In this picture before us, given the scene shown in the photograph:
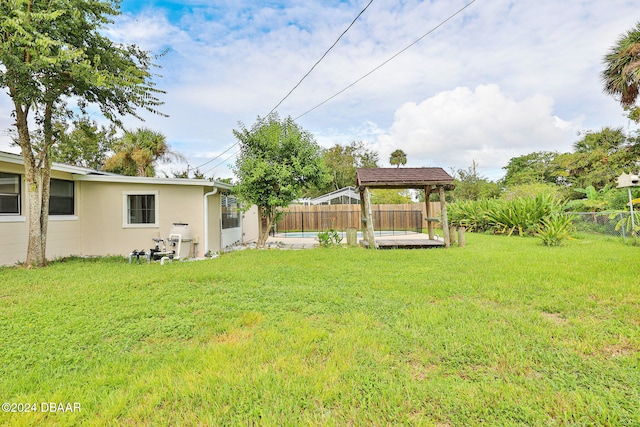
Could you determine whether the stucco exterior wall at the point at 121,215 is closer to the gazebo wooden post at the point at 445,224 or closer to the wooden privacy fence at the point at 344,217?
the gazebo wooden post at the point at 445,224

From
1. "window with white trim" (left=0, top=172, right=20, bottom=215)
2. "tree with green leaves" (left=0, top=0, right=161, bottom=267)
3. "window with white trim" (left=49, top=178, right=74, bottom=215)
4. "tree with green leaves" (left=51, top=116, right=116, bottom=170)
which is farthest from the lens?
"tree with green leaves" (left=51, top=116, right=116, bottom=170)

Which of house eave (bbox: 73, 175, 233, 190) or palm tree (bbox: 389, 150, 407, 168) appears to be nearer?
house eave (bbox: 73, 175, 233, 190)

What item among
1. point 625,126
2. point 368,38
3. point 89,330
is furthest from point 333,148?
point 89,330

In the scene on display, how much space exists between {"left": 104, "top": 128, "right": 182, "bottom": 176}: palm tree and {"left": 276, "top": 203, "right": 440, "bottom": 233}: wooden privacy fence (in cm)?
883

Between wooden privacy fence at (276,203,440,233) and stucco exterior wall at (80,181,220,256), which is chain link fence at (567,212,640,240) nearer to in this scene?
wooden privacy fence at (276,203,440,233)

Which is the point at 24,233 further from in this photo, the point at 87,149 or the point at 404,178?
the point at 87,149

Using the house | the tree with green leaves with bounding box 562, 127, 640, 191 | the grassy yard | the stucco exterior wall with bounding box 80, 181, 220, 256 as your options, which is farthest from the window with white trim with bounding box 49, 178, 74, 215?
the tree with green leaves with bounding box 562, 127, 640, 191

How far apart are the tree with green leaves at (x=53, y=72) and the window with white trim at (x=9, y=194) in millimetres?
662

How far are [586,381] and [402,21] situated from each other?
903 centimetres

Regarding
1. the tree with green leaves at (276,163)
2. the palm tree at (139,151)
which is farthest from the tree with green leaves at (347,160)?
the tree with green leaves at (276,163)

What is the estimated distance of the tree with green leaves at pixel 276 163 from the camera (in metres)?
10.4

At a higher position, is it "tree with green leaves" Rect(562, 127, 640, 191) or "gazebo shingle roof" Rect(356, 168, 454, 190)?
Result: "tree with green leaves" Rect(562, 127, 640, 191)

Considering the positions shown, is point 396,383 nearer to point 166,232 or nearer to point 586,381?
point 586,381

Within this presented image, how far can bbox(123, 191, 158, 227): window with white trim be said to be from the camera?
381 inches
